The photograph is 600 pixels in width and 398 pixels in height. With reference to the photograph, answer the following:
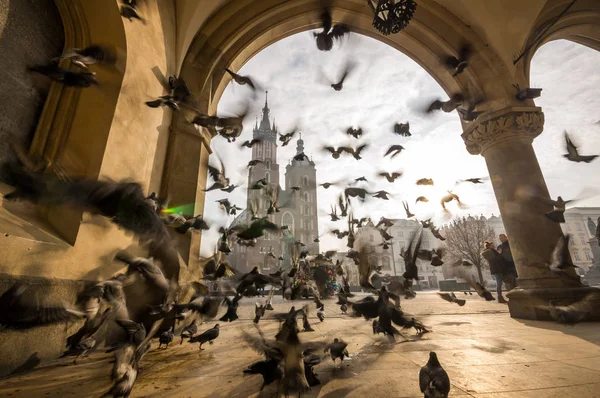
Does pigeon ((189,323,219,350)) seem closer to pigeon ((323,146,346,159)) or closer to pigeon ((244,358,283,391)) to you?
pigeon ((244,358,283,391))

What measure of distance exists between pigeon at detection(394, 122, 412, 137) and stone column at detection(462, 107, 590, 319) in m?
1.76

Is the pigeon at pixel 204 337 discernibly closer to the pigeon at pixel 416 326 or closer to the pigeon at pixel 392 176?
the pigeon at pixel 416 326

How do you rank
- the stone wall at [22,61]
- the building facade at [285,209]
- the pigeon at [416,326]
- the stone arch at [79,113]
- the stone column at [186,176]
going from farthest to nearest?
the building facade at [285,209] < the stone column at [186,176] < the stone arch at [79,113] < the pigeon at [416,326] < the stone wall at [22,61]

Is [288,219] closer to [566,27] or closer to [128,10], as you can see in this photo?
[566,27]

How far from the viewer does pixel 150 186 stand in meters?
4.81

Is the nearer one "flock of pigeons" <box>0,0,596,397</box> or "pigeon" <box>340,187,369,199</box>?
"flock of pigeons" <box>0,0,596,397</box>

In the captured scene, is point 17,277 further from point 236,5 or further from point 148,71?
point 236,5

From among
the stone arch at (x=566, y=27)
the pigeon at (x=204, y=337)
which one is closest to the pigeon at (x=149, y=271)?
the pigeon at (x=204, y=337)

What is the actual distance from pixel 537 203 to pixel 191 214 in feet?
25.5

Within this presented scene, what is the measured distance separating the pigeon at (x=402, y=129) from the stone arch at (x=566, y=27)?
385cm

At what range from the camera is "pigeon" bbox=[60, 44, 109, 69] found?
3483 millimetres

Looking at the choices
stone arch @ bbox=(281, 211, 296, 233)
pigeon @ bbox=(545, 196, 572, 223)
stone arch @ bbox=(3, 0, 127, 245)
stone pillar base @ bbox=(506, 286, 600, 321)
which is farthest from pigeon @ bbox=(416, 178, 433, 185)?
stone arch @ bbox=(281, 211, 296, 233)

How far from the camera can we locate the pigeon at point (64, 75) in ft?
10.5

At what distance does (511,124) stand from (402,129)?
2554 millimetres
